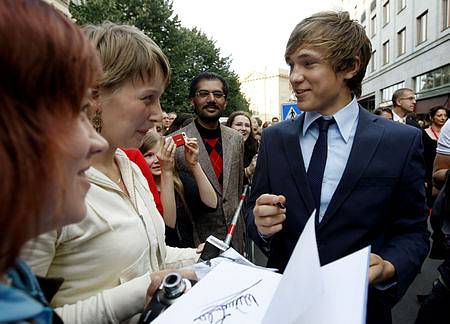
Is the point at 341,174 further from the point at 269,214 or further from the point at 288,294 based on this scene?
the point at 288,294

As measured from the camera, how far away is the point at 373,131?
5.37ft

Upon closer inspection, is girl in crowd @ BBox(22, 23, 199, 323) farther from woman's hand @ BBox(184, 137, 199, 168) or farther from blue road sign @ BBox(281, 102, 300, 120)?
blue road sign @ BBox(281, 102, 300, 120)

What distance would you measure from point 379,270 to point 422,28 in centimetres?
2297

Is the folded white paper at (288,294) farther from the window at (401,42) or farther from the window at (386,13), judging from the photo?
the window at (386,13)

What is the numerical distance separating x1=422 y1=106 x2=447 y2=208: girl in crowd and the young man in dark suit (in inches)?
162

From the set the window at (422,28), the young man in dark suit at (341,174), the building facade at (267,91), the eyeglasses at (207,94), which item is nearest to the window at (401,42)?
the window at (422,28)

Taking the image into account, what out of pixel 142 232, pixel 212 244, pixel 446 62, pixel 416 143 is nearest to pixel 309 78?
pixel 416 143

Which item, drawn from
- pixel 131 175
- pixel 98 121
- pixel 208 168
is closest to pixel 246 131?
pixel 208 168

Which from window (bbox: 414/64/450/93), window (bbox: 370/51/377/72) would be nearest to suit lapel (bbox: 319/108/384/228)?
window (bbox: 414/64/450/93)

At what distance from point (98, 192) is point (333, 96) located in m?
1.18

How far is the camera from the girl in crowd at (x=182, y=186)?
2.67 meters

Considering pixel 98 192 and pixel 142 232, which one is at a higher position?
pixel 98 192

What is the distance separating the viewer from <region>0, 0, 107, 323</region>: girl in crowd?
55 centimetres

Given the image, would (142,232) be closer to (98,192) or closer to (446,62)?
(98,192)
